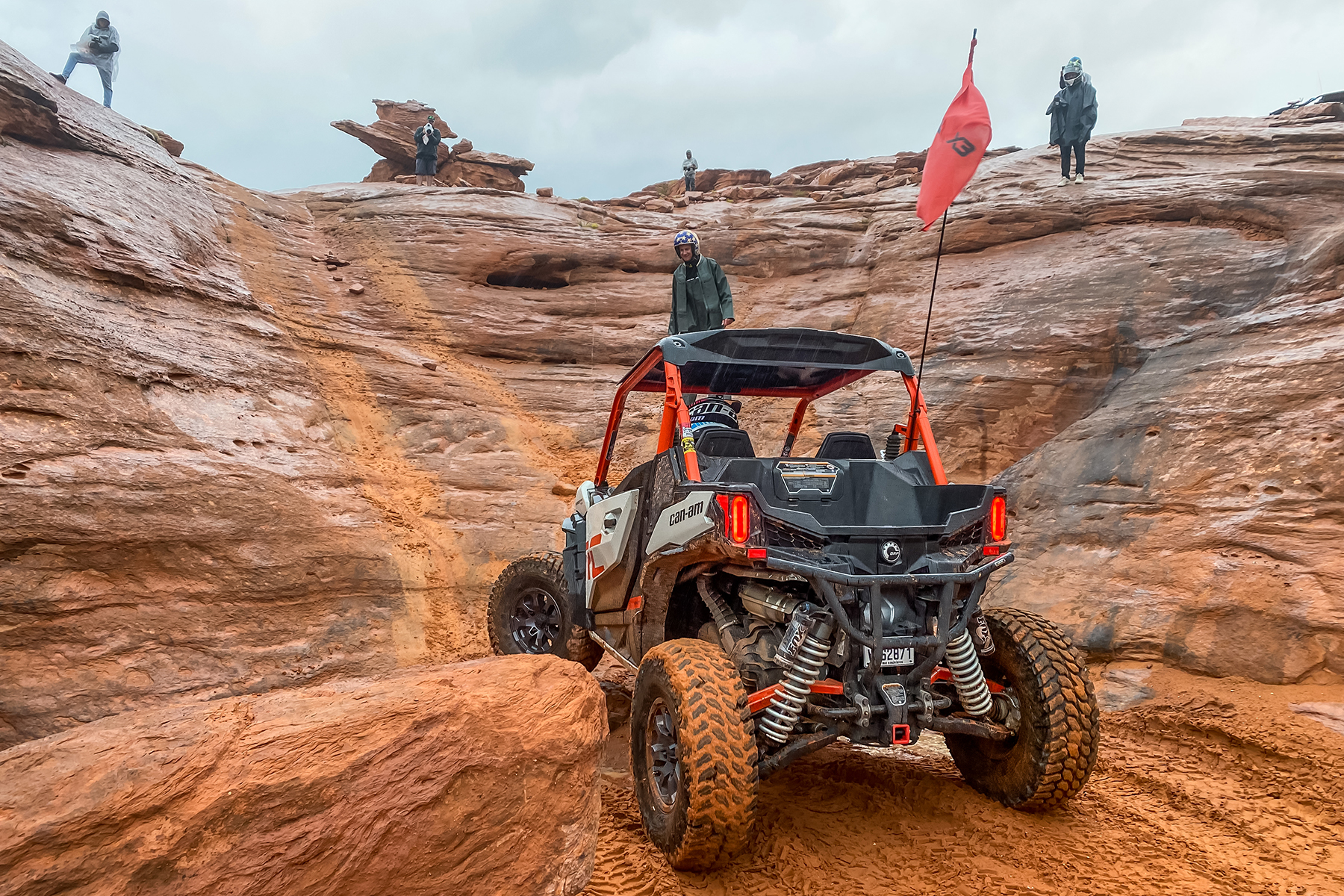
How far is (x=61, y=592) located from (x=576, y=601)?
3.09 metres

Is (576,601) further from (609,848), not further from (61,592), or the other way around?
(61,592)

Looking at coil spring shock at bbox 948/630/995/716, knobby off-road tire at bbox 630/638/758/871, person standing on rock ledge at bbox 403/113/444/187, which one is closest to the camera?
knobby off-road tire at bbox 630/638/758/871

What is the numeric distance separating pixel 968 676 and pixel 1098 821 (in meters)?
0.87

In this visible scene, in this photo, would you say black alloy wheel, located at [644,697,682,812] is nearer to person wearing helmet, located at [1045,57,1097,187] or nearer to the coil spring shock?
the coil spring shock

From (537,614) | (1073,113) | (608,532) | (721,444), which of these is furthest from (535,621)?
(1073,113)

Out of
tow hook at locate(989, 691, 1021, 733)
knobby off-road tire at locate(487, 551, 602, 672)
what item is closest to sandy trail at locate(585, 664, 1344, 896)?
tow hook at locate(989, 691, 1021, 733)

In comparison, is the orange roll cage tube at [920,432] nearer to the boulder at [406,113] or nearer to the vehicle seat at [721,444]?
the vehicle seat at [721,444]

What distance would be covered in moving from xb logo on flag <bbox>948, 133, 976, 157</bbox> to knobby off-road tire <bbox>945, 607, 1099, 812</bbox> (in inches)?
129

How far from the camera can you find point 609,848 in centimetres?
311

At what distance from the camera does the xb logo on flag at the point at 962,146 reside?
5.39 meters

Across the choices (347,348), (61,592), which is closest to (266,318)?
(347,348)

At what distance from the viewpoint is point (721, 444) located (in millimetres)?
3832

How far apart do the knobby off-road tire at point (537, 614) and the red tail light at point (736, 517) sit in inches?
88.3

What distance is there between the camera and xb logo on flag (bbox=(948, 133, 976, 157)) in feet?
17.7
